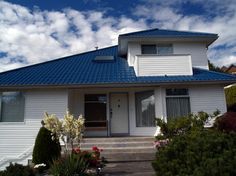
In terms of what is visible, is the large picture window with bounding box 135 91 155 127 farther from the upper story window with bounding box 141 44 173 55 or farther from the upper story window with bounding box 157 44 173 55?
the upper story window with bounding box 157 44 173 55

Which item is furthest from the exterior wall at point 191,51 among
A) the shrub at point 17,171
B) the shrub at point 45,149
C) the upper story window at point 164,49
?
the shrub at point 17,171

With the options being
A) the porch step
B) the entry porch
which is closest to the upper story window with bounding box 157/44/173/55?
the entry porch

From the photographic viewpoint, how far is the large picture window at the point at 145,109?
14125 millimetres

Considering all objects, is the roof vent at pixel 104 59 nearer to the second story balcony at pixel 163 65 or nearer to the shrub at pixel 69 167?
the second story balcony at pixel 163 65

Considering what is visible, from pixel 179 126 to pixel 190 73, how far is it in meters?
4.93

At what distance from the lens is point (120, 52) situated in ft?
62.2

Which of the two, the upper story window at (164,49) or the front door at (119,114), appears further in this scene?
the upper story window at (164,49)

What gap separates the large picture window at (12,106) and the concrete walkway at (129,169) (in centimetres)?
612

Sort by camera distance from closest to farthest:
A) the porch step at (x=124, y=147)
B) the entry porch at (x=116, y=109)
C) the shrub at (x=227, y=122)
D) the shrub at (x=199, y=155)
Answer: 1. the shrub at (x=199, y=155)
2. the porch step at (x=124, y=147)
3. the shrub at (x=227, y=122)
4. the entry porch at (x=116, y=109)

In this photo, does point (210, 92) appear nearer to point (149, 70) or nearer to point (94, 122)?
point (149, 70)

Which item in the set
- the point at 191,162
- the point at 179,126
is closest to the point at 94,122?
the point at 179,126

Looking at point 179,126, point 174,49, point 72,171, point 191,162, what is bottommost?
point 72,171

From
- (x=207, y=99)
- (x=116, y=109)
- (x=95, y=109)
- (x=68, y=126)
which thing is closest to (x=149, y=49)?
(x=116, y=109)

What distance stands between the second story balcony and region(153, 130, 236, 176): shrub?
855 cm
